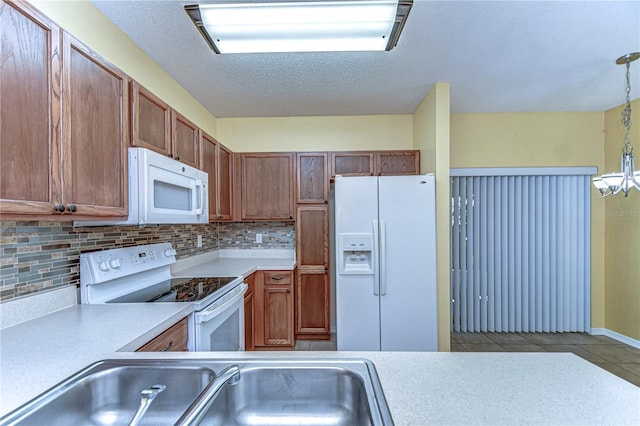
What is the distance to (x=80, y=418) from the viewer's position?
0.85 meters

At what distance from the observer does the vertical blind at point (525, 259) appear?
133 inches

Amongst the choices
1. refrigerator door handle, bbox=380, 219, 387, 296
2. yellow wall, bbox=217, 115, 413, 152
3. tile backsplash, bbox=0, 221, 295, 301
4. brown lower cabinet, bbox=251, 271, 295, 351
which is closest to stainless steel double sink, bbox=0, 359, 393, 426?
tile backsplash, bbox=0, 221, 295, 301

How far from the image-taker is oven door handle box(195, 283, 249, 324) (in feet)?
5.16

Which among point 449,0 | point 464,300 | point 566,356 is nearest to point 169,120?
point 449,0

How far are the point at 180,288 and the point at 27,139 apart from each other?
3.87 ft

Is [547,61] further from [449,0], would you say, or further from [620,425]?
[620,425]

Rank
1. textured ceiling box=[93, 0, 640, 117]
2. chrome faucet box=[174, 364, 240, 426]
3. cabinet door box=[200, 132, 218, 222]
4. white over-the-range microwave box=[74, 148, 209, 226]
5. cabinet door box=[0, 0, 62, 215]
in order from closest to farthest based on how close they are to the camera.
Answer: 1. chrome faucet box=[174, 364, 240, 426]
2. cabinet door box=[0, 0, 62, 215]
3. white over-the-range microwave box=[74, 148, 209, 226]
4. textured ceiling box=[93, 0, 640, 117]
5. cabinet door box=[200, 132, 218, 222]

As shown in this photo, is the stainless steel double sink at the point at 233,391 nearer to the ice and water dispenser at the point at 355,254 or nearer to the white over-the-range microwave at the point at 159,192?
the white over-the-range microwave at the point at 159,192

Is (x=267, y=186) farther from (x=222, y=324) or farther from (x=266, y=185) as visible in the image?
(x=222, y=324)

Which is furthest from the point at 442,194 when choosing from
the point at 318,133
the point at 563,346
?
the point at 563,346

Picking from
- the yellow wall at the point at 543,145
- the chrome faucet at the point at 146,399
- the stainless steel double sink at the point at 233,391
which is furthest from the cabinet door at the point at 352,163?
the chrome faucet at the point at 146,399

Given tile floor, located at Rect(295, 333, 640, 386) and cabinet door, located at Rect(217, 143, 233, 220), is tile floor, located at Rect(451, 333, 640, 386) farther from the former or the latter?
cabinet door, located at Rect(217, 143, 233, 220)

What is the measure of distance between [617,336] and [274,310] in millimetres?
3755

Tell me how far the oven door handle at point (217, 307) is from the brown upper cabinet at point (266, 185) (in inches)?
46.1
